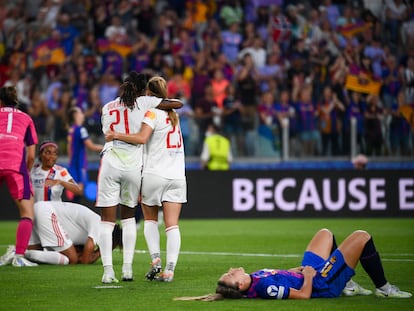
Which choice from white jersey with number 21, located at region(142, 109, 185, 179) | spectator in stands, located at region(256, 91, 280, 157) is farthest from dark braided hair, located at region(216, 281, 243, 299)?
spectator in stands, located at region(256, 91, 280, 157)

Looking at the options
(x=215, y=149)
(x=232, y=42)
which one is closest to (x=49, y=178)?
(x=215, y=149)

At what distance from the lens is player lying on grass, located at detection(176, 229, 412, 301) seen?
8.84 m

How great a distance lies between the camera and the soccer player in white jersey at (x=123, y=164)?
10.8 m

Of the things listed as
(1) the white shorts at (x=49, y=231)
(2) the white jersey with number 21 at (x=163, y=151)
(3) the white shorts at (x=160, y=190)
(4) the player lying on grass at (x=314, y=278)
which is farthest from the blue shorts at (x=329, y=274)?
(1) the white shorts at (x=49, y=231)

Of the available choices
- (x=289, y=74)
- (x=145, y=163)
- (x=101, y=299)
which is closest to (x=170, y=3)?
(x=289, y=74)

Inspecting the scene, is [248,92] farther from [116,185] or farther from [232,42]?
[116,185]

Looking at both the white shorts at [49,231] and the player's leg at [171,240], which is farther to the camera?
the white shorts at [49,231]

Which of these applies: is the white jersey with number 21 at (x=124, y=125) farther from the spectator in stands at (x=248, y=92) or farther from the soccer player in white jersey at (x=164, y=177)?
the spectator in stands at (x=248, y=92)

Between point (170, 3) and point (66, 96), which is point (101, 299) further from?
point (170, 3)

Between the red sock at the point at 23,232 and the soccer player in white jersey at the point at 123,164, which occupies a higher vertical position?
the soccer player in white jersey at the point at 123,164

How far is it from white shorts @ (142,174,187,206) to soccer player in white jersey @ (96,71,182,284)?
0.39 feet

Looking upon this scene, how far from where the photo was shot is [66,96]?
2320cm

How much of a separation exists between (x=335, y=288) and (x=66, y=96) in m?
15.1

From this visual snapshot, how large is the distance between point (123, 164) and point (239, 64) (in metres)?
14.1
